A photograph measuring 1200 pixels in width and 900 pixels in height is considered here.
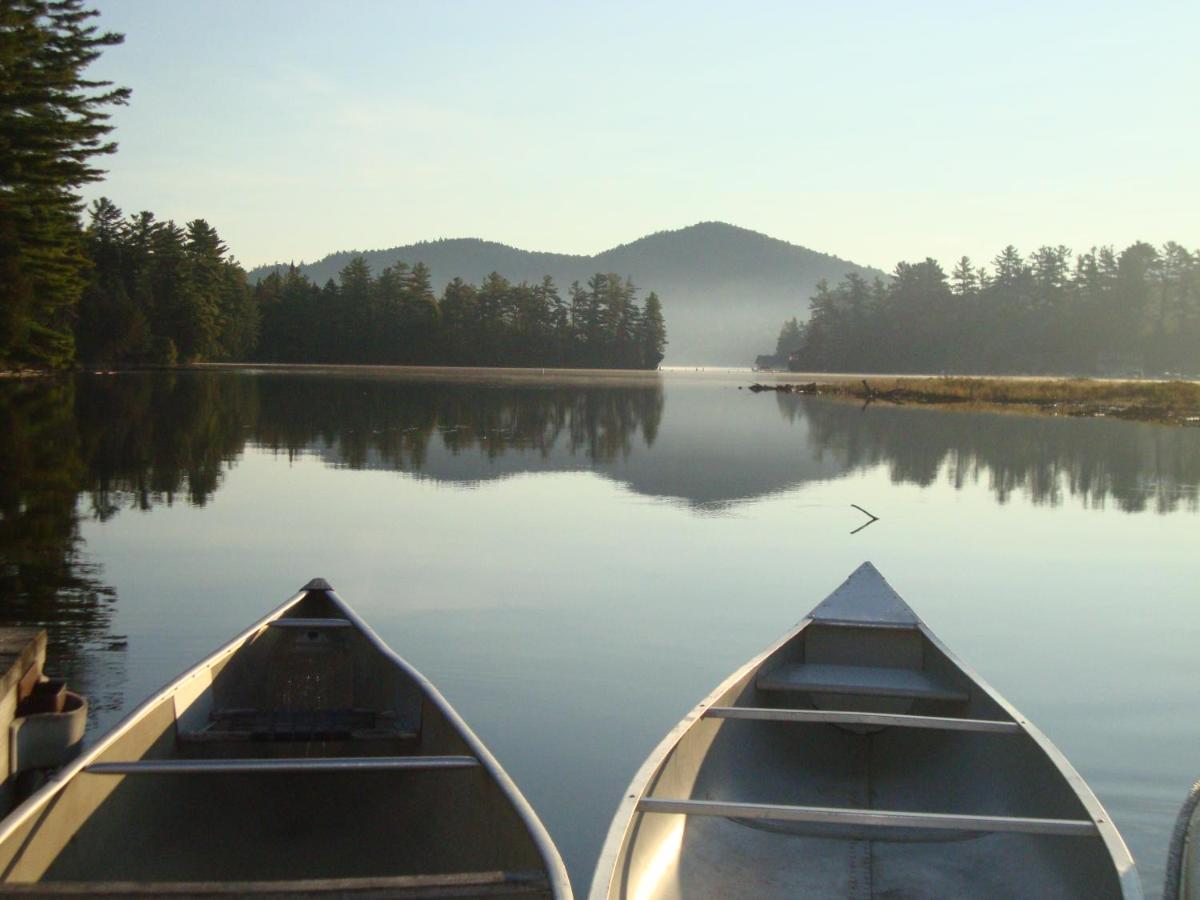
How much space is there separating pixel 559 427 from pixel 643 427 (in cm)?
383

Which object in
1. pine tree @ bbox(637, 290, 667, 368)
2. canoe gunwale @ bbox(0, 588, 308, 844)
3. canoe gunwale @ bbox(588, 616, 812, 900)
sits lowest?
canoe gunwale @ bbox(588, 616, 812, 900)

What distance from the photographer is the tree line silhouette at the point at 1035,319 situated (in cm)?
15375

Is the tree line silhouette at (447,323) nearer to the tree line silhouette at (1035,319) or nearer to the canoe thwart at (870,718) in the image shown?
the tree line silhouette at (1035,319)

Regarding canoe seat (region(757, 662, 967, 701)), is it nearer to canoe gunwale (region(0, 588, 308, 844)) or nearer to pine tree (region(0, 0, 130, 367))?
canoe gunwale (region(0, 588, 308, 844))

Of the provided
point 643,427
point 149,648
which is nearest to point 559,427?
point 643,427

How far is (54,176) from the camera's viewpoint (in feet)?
180

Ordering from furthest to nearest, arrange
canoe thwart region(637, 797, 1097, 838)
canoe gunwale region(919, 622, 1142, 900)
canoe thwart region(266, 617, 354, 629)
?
1. canoe thwart region(266, 617, 354, 629)
2. canoe thwart region(637, 797, 1097, 838)
3. canoe gunwale region(919, 622, 1142, 900)

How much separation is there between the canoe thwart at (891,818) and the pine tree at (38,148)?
2069 inches

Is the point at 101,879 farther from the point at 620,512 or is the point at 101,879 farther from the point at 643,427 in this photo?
the point at 643,427

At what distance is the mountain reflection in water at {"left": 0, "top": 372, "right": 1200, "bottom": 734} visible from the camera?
14883 millimetres

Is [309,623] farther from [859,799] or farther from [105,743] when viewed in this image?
[859,799]

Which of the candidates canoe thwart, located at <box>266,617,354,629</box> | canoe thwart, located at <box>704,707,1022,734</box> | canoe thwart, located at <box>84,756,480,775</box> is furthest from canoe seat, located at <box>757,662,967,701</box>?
canoe thwart, located at <box>84,756,480,775</box>

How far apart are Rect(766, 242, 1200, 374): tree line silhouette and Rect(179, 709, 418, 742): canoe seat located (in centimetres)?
15888

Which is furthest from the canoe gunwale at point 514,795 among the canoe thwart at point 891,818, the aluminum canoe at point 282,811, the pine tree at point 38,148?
the pine tree at point 38,148
